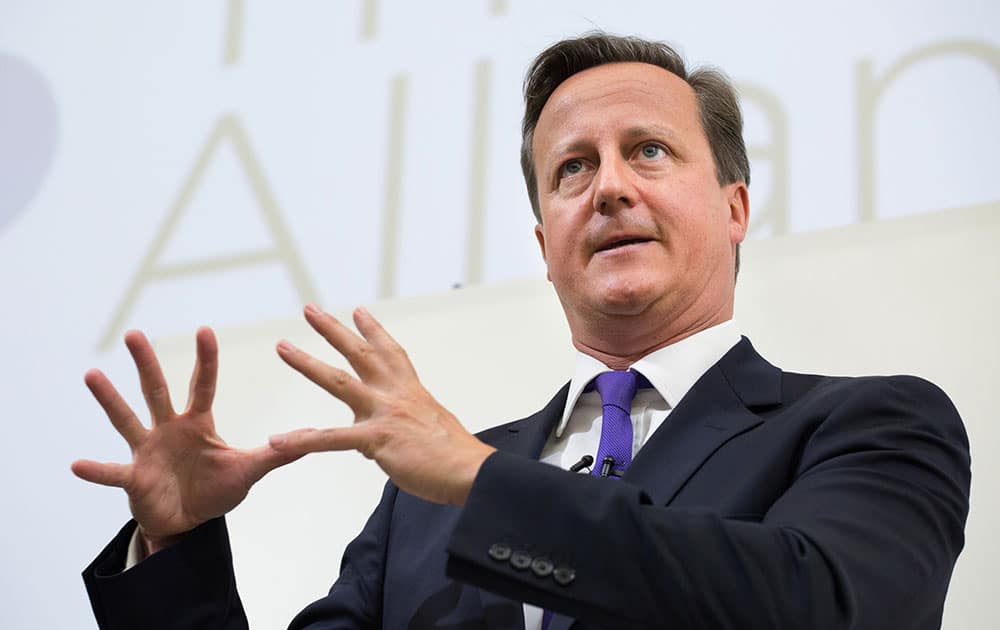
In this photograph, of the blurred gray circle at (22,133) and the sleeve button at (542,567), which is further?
the blurred gray circle at (22,133)

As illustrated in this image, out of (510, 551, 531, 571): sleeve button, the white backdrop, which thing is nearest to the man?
(510, 551, 531, 571): sleeve button

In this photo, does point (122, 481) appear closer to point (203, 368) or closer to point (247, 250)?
point (203, 368)

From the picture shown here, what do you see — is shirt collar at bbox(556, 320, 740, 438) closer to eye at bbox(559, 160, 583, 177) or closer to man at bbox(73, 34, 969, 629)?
man at bbox(73, 34, 969, 629)

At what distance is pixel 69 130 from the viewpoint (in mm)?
3510

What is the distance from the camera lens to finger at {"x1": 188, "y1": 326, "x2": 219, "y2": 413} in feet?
5.77

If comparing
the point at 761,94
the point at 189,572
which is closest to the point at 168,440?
the point at 189,572

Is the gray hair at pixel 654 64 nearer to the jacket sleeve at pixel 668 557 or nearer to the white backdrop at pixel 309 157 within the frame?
the white backdrop at pixel 309 157

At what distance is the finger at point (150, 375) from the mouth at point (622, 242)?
31.9 inches

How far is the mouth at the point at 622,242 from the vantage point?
2.23m

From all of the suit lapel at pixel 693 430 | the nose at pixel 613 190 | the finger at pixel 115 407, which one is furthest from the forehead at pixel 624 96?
the finger at pixel 115 407

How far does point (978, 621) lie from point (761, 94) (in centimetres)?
116

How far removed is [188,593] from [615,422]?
0.70m

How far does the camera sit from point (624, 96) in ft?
7.91

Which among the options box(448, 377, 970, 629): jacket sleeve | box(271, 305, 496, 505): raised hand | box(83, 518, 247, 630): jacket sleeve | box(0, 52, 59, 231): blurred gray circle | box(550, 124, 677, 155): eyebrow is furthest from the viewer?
box(0, 52, 59, 231): blurred gray circle
